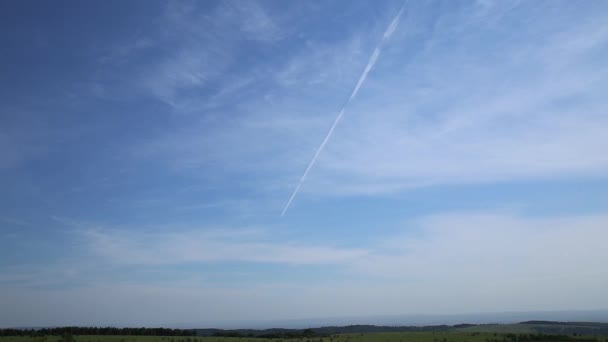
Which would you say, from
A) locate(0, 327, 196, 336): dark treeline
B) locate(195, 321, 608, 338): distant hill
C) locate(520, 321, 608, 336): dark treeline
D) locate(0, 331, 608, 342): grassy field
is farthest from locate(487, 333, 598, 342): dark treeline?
locate(0, 327, 196, 336): dark treeline

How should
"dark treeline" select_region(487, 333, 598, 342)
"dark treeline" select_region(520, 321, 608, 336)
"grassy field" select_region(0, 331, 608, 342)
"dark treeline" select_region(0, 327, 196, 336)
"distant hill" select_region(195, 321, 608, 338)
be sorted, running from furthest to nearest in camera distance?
"dark treeline" select_region(520, 321, 608, 336) → "distant hill" select_region(195, 321, 608, 338) → "dark treeline" select_region(487, 333, 598, 342) → "grassy field" select_region(0, 331, 608, 342) → "dark treeline" select_region(0, 327, 196, 336)

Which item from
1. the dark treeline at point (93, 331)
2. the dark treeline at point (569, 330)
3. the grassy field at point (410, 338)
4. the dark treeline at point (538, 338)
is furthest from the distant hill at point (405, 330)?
the dark treeline at point (538, 338)

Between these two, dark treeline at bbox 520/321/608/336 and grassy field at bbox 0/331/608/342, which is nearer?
grassy field at bbox 0/331/608/342

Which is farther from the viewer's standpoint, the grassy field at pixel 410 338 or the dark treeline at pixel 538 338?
the dark treeline at pixel 538 338

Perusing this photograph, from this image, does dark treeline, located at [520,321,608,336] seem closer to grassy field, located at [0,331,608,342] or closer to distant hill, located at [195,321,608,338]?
distant hill, located at [195,321,608,338]

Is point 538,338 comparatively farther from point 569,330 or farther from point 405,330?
point 569,330

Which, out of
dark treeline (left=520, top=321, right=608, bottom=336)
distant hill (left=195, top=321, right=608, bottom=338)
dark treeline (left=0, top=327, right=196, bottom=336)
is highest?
dark treeline (left=0, top=327, right=196, bottom=336)

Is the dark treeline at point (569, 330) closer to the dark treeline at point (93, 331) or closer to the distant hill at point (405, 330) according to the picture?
the distant hill at point (405, 330)

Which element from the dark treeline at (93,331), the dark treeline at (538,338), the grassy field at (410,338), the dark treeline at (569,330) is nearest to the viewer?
the dark treeline at (93,331)
